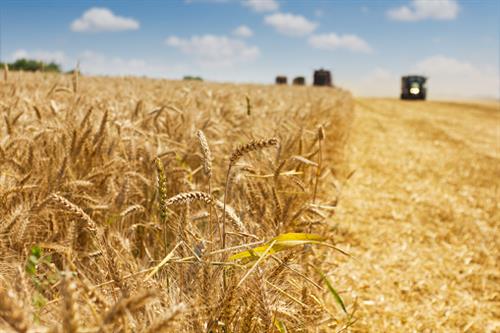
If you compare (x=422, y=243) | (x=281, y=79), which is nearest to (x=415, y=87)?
(x=281, y=79)

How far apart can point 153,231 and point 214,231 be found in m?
0.62

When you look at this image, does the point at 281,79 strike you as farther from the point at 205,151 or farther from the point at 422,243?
the point at 205,151

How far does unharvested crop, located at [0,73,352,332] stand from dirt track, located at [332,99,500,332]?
473mm

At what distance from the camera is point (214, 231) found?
1.50 meters

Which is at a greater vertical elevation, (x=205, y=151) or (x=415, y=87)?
(x=415, y=87)

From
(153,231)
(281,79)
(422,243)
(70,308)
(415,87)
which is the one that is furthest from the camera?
(281,79)

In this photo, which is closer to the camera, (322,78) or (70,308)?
(70,308)

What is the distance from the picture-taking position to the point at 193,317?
102cm

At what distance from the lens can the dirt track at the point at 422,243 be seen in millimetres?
2732

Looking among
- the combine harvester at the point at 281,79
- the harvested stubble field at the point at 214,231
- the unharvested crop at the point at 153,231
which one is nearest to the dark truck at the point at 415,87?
the combine harvester at the point at 281,79

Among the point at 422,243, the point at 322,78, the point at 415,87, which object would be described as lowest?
the point at 422,243

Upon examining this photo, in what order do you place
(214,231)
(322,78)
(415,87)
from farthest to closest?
(322,78), (415,87), (214,231)

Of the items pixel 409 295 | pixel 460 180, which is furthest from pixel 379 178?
pixel 409 295

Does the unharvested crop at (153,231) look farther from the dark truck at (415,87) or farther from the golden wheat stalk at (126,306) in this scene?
the dark truck at (415,87)
